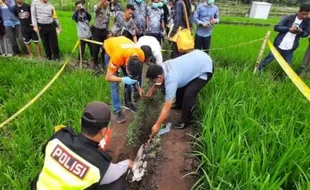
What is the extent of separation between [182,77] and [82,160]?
1.67 m

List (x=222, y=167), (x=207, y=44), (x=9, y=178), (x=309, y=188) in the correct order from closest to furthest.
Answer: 1. (x=309, y=188)
2. (x=222, y=167)
3. (x=9, y=178)
4. (x=207, y=44)

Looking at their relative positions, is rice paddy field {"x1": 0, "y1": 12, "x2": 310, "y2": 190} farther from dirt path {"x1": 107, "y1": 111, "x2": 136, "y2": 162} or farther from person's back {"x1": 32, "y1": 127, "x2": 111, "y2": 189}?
person's back {"x1": 32, "y1": 127, "x2": 111, "y2": 189}

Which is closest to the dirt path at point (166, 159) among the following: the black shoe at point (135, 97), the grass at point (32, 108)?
the grass at point (32, 108)

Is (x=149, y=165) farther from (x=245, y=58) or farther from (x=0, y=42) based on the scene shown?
(x=0, y=42)

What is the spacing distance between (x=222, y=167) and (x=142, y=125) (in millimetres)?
1507

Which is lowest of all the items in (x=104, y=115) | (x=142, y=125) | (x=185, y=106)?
(x=142, y=125)

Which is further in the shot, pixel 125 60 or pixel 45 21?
pixel 45 21

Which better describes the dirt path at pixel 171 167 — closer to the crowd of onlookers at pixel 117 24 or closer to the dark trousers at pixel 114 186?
the dark trousers at pixel 114 186

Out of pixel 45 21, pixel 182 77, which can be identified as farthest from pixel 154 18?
pixel 182 77

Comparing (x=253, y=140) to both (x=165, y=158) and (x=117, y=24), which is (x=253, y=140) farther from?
(x=117, y=24)

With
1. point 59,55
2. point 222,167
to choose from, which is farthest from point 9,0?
point 222,167

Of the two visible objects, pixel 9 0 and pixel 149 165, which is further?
pixel 9 0

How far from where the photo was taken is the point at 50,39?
554 cm

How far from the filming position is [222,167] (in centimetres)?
198
